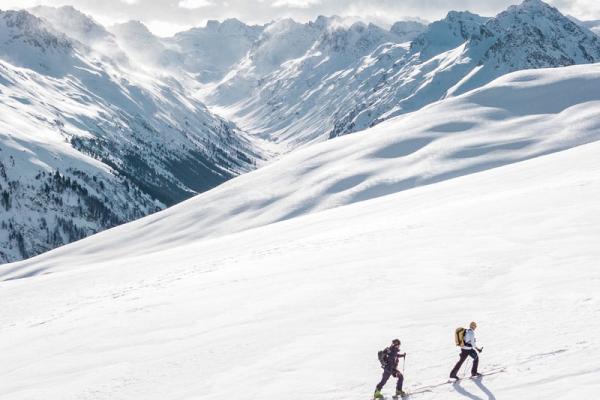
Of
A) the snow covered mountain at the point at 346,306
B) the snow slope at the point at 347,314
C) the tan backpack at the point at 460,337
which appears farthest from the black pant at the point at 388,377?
the tan backpack at the point at 460,337

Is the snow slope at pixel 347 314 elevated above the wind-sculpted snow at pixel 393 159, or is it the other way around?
the wind-sculpted snow at pixel 393 159

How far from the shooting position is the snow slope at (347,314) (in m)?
19.6

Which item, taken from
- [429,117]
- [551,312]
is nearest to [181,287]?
[551,312]

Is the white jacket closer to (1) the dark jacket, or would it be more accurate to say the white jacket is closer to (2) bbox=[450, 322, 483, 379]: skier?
(2) bbox=[450, 322, 483, 379]: skier

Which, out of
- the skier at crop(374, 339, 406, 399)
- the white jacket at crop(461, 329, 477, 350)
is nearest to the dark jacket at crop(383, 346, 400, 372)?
the skier at crop(374, 339, 406, 399)

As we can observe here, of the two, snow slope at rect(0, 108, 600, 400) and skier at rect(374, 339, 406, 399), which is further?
snow slope at rect(0, 108, 600, 400)

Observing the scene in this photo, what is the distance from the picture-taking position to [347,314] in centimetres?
2516

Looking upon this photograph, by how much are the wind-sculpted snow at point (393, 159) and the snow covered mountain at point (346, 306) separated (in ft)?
126

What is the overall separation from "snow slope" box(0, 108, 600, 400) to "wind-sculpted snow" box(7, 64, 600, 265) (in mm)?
52099

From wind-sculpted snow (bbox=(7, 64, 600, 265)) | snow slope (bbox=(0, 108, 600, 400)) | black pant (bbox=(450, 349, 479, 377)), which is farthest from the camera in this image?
wind-sculpted snow (bbox=(7, 64, 600, 265))

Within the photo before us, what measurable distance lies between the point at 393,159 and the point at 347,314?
3420 inches

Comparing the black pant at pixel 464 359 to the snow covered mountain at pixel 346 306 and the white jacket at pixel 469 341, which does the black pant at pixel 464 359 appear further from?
the snow covered mountain at pixel 346 306

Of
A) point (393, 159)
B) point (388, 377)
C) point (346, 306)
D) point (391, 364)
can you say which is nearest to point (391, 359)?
point (391, 364)

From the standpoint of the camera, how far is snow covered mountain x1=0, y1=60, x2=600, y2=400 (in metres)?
19.8
